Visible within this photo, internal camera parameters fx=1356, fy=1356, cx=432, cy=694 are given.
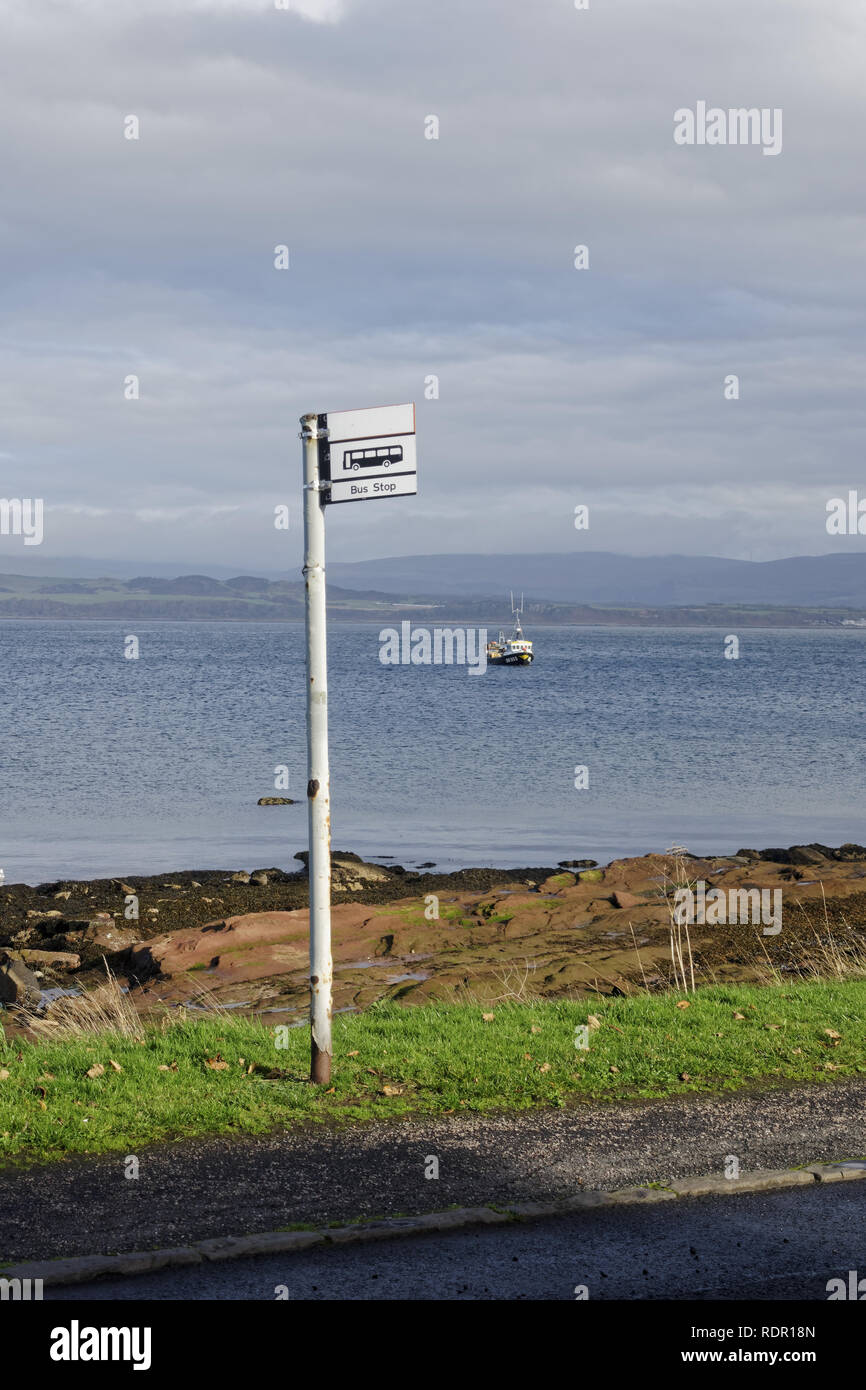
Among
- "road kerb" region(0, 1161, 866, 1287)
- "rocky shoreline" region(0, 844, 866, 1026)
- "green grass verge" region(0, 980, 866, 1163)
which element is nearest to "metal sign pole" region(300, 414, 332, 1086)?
"green grass verge" region(0, 980, 866, 1163)

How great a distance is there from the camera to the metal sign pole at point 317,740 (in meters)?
8.75

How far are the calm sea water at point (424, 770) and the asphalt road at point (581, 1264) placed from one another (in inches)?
822

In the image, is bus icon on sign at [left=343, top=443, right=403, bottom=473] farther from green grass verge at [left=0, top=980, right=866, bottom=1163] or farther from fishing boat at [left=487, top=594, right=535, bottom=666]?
fishing boat at [left=487, top=594, right=535, bottom=666]

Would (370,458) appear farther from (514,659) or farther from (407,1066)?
(514,659)

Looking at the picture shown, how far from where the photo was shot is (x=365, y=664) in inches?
5536

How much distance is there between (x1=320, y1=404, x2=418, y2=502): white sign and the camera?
8.42 m

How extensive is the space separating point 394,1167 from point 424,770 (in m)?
39.6

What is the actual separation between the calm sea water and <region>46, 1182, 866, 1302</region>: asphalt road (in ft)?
68.5

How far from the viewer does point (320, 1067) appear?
898 centimetres
